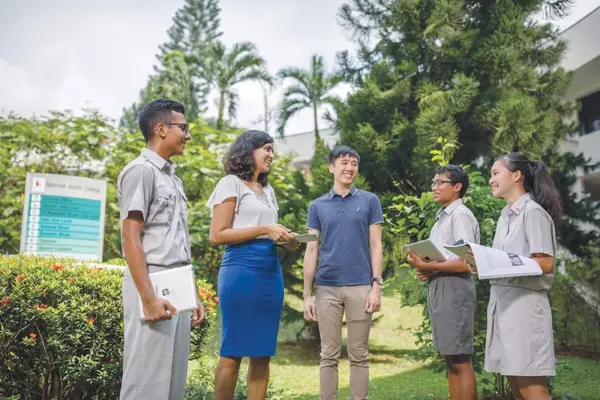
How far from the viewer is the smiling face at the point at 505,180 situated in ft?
11.1

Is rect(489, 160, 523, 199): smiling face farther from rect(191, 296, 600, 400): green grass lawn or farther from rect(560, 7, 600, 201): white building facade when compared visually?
rect(560, 7, 600, 201): white building facade

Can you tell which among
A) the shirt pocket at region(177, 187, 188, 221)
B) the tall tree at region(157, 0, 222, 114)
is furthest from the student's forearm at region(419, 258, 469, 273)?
the tall tree at region(157, 0, 222, 114)

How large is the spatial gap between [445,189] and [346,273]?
897 millimetres

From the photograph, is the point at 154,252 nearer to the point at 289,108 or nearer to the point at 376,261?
the point at 376,261

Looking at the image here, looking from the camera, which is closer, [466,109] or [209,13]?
[466,109]

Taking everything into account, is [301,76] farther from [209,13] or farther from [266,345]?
[266,345]

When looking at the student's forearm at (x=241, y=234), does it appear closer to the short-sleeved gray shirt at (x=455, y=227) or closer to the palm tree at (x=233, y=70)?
the short-sleeved gray shirt at (x=455, y=227)

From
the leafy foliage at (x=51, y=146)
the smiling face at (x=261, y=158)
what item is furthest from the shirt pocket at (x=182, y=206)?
the leafy foliage at (x=51, y=146)

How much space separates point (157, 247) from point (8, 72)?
12.5 meters

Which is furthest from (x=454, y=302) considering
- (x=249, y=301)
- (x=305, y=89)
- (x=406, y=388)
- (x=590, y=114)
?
(x=305, y=89)

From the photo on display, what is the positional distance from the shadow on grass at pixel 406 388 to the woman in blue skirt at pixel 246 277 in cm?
239

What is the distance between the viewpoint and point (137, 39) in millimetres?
16172

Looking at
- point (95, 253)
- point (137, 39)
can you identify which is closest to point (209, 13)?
point (137, 39)

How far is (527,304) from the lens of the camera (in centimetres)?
312
